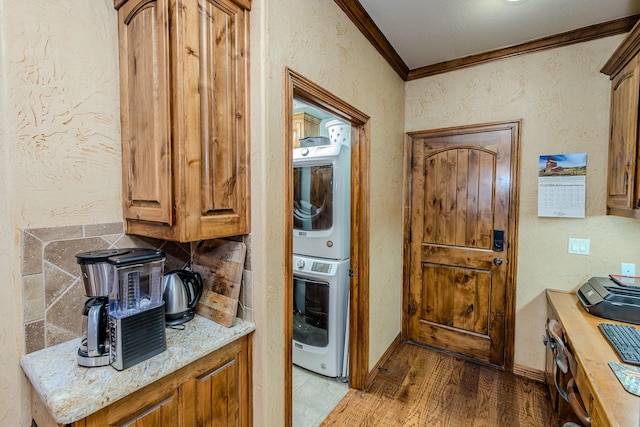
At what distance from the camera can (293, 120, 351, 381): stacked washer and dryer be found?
2.34 m

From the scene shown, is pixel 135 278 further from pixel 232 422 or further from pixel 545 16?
pixel 545 16

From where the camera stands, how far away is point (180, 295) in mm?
1373

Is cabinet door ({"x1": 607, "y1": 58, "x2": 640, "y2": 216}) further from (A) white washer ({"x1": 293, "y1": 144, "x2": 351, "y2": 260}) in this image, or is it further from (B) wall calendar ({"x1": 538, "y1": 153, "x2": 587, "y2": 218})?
(A) white washer ({"x1": 293, "y1": 144, "x2": 351, "y2": 260})

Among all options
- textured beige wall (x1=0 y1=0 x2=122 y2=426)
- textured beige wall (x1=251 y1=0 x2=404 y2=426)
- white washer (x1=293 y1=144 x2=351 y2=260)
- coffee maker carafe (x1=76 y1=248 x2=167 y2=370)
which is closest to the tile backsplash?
textured beige wall (x1=0 y1=0 x2=122 y2=426)

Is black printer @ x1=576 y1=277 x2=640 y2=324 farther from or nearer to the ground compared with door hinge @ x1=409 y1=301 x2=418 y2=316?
farther from the ground

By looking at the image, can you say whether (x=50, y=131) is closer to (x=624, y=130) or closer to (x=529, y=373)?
(x=624, y=130)

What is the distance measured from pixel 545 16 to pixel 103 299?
2.99 metres

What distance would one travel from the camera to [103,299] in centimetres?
112

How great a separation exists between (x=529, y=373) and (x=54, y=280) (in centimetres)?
319

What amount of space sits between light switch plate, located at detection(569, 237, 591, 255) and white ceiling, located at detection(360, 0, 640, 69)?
1.54 metres

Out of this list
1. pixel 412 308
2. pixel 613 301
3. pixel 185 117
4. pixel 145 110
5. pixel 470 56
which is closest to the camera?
pixel 185 117

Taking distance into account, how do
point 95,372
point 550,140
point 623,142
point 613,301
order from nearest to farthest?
point 95,372
point 613,301
point 623,142
point 550,140

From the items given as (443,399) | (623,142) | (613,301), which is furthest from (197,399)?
(623,142)

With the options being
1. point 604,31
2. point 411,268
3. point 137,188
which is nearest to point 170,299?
point 137,188
